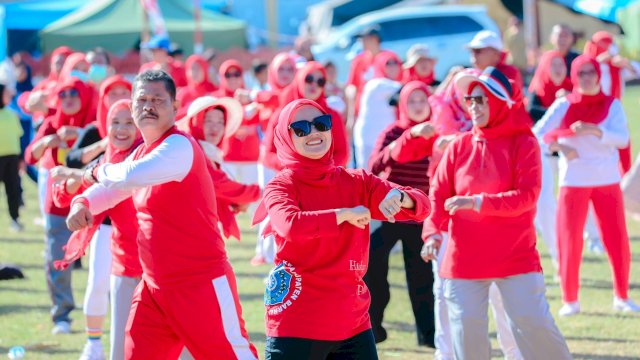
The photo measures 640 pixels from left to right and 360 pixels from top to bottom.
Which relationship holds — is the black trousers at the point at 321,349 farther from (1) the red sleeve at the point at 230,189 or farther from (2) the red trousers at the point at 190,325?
(1) the red sleeve at the point at 230,189

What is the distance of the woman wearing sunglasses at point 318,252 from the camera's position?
5.15 meters

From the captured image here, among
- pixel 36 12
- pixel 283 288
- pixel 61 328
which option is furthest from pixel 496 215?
pixel 36 12

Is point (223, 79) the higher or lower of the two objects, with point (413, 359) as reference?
higher

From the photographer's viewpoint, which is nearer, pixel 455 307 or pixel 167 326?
pixel 167 326

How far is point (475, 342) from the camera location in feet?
20.9

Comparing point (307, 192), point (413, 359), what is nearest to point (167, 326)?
point (307, 192)

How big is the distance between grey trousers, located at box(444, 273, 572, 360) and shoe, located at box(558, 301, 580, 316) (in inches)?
122

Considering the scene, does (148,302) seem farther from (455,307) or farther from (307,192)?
(455,307)

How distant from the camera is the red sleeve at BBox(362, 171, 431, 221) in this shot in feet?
16.9

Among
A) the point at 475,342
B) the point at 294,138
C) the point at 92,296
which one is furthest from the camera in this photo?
the point at 92,296

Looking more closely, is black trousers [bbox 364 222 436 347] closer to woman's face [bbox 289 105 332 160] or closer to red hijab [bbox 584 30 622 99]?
woman's face [bbox 289 105 332 160]

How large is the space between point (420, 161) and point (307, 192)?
3280mm

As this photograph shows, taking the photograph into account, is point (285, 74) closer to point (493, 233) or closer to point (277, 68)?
point (277, 68)

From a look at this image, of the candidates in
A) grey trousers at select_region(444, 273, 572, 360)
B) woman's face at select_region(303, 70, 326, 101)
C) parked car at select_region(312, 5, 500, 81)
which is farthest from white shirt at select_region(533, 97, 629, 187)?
parked car at select_region(312, 5, 500, 81)
